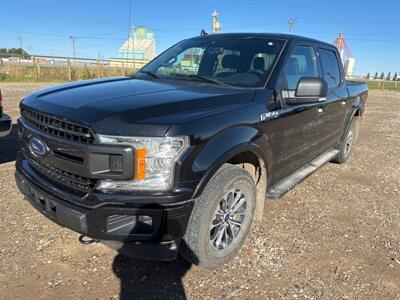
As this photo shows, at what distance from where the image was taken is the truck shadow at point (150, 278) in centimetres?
260

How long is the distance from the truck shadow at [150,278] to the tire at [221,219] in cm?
27

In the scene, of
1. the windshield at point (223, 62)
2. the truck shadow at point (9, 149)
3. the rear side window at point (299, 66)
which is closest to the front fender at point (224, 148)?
the windshield at point (223, 62)

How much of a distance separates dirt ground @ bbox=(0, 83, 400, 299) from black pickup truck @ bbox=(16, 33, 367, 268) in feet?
0.78

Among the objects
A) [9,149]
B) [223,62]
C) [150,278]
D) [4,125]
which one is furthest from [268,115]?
[9,149]

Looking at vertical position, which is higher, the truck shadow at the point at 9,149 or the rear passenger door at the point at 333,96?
the rear passenger door at the point at 333,96

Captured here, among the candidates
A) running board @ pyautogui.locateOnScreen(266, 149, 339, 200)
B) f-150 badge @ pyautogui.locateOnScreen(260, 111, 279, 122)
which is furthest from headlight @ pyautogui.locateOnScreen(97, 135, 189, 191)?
running board @ pyautogui.locateOnScreen(266, 149, 339, 200)

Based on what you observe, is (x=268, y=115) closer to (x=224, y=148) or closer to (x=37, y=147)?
(x=224, y=148)

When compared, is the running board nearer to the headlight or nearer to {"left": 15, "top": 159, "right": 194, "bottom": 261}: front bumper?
A: {"left": 15, "top": 159, "right": 194, "bottom": 261}: front bumper

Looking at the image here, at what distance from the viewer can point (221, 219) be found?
112 inches

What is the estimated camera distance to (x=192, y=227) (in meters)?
2.47

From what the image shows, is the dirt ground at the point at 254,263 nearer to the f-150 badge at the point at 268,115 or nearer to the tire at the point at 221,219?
the tire at the point at 221,219

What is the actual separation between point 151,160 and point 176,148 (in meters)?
0.18

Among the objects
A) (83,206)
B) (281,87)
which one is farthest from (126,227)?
(281,87)

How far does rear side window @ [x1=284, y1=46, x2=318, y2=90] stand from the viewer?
351cm
